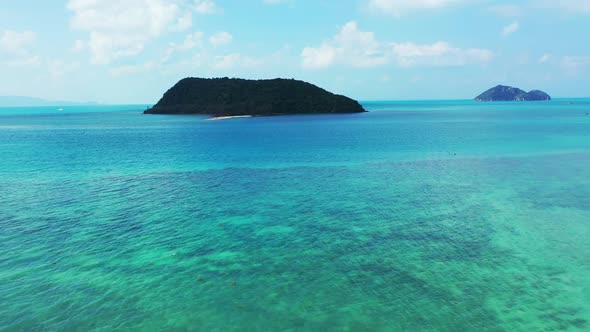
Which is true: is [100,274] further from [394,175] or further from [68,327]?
[394,175]

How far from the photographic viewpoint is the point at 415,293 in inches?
709

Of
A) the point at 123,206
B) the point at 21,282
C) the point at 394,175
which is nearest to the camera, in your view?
the point at 21,282

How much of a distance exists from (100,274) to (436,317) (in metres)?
17.2

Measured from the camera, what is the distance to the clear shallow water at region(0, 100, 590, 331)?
53.8 feet

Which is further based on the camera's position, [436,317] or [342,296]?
[342,296]

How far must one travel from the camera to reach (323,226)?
27.8m

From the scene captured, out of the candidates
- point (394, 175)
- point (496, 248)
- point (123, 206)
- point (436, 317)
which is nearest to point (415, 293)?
point (436, 317)

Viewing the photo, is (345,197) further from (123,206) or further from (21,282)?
(21,282)

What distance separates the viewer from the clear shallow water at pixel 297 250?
16406 mm

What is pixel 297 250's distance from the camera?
2342cm

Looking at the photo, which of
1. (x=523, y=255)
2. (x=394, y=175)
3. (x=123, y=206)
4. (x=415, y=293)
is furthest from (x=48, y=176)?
(x=523, y=255)

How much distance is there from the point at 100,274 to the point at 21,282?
3754mm

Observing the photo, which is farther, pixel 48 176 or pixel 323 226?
pixel 48 176

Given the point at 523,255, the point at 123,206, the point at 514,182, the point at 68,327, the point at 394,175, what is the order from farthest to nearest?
1. the point at 394,175
2. the point at 514,182
3. the point at 123,206
4. the point at 523,255
5. the point at 68,327
